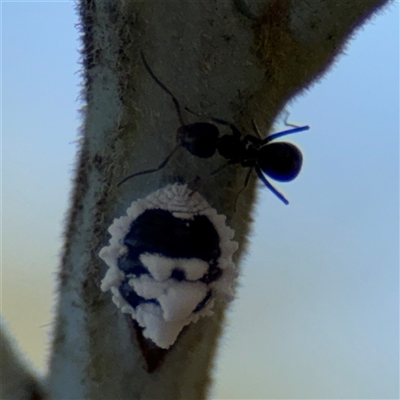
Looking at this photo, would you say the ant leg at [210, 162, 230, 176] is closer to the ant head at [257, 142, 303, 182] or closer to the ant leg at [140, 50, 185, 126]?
the ant leg at [140, 50, 185, 126]

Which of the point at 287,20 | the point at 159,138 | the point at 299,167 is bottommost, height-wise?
the point at 299,167

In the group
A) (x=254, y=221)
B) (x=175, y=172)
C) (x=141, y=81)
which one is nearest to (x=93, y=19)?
(x=141, y=81)

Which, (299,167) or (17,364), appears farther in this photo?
(299,167)

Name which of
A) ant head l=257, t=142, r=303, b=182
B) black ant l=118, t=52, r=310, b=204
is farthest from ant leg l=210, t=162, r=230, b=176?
ant head l=257, t=142, r=303, b=182

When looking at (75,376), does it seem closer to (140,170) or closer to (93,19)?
(140,170)

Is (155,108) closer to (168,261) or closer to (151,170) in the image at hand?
(151,170)
